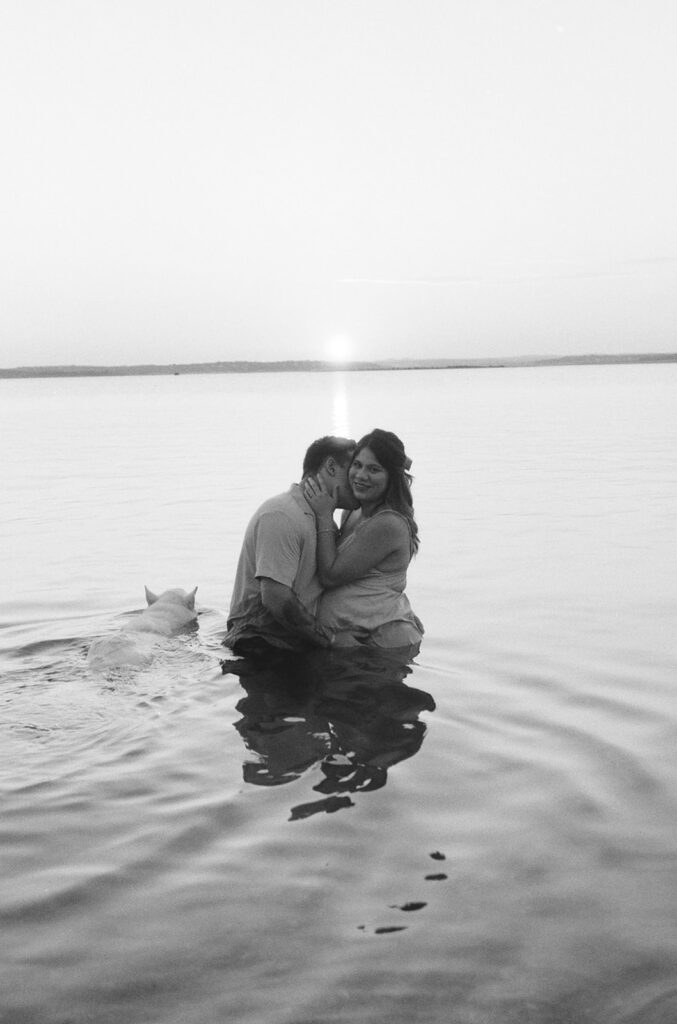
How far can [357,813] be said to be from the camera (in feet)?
19.6

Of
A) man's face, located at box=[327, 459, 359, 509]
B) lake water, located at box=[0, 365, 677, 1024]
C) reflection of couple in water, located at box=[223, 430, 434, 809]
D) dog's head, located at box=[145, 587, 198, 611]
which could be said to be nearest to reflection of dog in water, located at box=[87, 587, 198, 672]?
dog's head, located at box=[145, 587, 198, 611]

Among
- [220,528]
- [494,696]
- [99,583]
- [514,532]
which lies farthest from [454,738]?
[220,528]

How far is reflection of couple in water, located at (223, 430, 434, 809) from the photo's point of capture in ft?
26.5

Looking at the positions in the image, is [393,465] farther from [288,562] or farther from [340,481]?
[288,562]

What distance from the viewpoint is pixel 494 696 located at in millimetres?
8602

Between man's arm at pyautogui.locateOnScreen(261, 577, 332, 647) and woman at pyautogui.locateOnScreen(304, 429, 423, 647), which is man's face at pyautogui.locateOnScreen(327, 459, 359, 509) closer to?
woman at pyautogui.locateOnScreen(304, 429, 423, 647)

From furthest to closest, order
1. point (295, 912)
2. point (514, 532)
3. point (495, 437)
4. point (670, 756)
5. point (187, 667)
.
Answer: point (495, 437), point (514, 532), point (187, 667), point (670, 756), point (295, 912)

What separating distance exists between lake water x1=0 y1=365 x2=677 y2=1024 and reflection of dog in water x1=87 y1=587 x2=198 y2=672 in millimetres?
197

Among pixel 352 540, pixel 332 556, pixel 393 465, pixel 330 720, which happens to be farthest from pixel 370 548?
pixel 330 720

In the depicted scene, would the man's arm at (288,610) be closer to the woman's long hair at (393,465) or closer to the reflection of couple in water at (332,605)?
the reflection of couple in water at (332,605)

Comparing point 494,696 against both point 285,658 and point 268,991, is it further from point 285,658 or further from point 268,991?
point 268,991

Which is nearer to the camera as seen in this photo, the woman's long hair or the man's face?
the woman's long hair

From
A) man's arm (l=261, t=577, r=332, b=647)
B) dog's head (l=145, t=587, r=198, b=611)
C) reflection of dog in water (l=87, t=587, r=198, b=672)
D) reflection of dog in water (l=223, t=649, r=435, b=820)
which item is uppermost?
man's arm (l=261, t=577, r=332, b=647)

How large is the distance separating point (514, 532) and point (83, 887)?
13.1m
